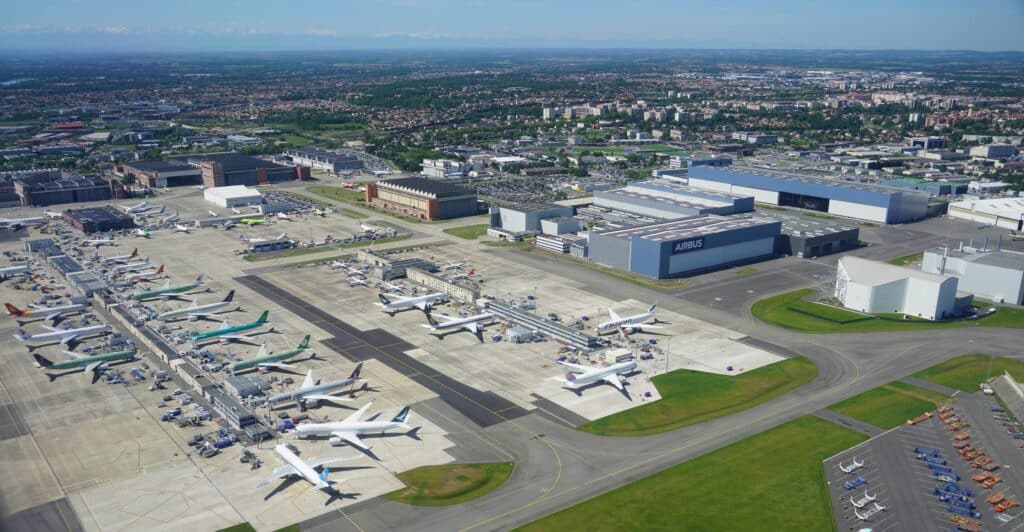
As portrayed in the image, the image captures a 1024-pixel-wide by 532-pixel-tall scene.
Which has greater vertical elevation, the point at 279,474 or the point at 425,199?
the point at 425,199

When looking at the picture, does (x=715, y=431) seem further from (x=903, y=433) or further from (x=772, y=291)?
(x=772, y=291)

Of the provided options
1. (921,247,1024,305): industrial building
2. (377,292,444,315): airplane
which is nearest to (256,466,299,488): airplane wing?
(377,292,444,315): airplane

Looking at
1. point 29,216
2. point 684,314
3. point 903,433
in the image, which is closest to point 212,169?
point 29,216

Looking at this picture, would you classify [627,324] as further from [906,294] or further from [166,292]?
[166,292]

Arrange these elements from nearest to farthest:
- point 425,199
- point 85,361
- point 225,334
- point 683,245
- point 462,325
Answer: point 85,361 < point 225,334 < point 462,325 < point 683,245 < point 425,199

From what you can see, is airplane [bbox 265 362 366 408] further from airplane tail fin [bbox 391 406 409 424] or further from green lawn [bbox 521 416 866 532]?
green lawn [bbox 521 416 866 532]

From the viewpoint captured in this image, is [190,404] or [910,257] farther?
[910,257]

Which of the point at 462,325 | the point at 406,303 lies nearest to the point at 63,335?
the point at 406,303
